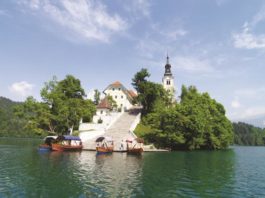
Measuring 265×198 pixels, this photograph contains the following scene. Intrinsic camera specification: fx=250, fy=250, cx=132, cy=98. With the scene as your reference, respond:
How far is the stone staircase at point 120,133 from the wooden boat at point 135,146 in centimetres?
177

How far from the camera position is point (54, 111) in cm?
7000

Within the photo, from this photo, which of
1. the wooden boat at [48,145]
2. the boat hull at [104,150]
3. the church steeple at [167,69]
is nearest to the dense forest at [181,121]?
the boat hull at [104,150]

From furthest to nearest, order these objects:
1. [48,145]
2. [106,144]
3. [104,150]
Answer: [48,145] < [106,144] < [104,150]

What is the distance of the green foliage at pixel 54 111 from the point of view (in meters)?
66.0

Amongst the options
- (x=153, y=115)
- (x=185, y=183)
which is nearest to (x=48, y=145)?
(x=153, y=115)

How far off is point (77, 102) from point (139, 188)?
50.7 metres

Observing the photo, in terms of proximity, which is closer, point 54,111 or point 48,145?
point 48,145

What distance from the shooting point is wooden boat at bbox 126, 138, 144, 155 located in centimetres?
4762

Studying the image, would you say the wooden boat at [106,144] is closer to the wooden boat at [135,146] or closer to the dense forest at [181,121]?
the wooden boat at [135,146]

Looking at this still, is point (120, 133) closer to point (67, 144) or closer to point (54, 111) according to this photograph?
point (67, 144)

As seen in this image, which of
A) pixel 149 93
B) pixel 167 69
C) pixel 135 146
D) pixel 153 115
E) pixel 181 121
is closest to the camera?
pixel 135 146

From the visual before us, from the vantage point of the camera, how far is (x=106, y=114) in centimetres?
7462

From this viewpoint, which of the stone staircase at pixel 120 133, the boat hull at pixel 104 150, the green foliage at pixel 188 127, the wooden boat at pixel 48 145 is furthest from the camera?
the green foliage at pixel 188 127

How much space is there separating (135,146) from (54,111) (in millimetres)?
29325
